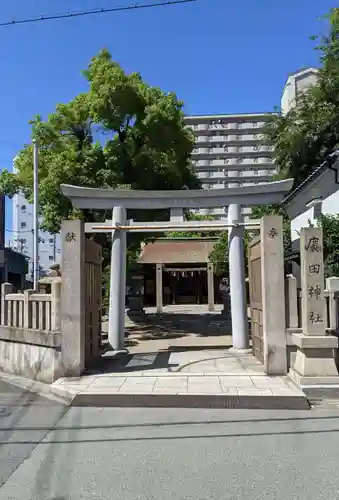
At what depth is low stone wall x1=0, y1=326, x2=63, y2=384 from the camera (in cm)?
962

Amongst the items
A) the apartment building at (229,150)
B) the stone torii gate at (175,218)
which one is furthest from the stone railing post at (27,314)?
the apartment building at (229,150)

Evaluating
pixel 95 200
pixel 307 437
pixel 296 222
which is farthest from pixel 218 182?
pixel 307 437

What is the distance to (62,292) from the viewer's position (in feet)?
31.7

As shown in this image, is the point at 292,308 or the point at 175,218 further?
the point at 175,218

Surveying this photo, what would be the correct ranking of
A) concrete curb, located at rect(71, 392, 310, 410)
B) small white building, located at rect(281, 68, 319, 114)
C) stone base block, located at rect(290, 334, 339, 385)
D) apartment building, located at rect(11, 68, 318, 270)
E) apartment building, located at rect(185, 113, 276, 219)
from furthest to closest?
1. apartment building, located at rect(185, 113, 276, 219)
2. apartment building, located at rect(11, 68, 318, 270)
3. small white building, located at rect(281, 68, 319, 114)
4. stone base block, located at rect(290, 334, 339, 385)
5. concrete curb, located at rect(71, 392, 310, 410)

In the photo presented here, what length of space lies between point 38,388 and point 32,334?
1.27m

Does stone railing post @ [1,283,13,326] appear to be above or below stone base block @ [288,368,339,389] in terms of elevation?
above

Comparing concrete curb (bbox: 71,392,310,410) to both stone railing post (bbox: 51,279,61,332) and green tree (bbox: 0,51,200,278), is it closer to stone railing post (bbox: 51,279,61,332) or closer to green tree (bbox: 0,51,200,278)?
stone railing post (bbox: 51,279,61,332)

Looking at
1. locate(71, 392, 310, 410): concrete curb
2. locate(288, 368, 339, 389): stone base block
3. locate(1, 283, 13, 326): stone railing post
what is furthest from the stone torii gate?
locate(71, 392, 310, 410): concrete curb

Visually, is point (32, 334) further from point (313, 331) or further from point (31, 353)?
point (313, 331)

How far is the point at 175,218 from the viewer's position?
39.9 ft

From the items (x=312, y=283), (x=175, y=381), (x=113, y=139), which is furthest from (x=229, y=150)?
(x=175, y=381)

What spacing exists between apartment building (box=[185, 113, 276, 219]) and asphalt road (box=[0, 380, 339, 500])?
287ft

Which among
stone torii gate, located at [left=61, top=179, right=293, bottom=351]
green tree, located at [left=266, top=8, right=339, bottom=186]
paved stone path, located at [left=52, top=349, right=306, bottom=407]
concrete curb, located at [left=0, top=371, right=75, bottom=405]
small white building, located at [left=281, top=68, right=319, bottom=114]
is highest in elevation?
small white building, located at [left=281, top=68, right=319, bottom=114]
